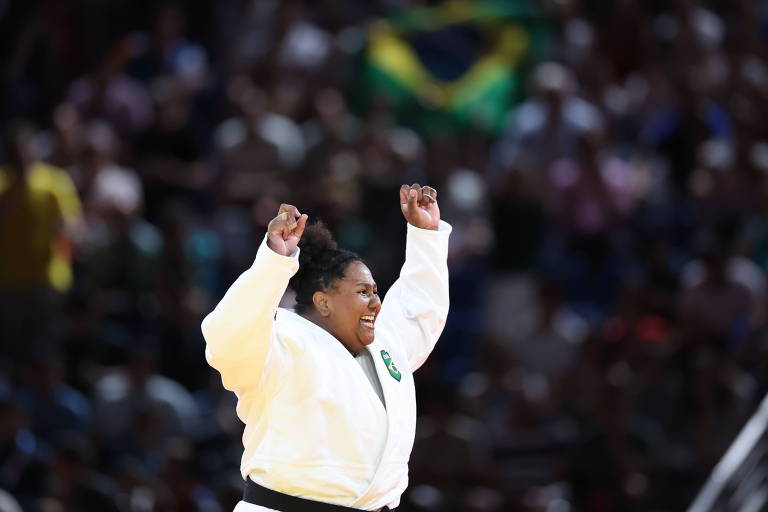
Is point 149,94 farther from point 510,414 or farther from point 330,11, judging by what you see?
point 510,414

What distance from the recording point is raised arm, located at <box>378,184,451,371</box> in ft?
19.2

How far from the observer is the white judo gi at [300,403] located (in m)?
4.98

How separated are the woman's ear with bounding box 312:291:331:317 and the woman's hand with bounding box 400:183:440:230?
0.67m

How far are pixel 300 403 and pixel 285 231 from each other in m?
0.61

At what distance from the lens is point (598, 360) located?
10.4 meters

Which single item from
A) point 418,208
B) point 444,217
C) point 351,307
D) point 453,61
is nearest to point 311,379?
point 351,307

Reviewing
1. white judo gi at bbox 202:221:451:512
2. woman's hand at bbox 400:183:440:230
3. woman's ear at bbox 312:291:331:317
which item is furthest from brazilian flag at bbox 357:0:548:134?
white judo gi at bbox 202:221:451:512

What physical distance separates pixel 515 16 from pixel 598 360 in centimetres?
422

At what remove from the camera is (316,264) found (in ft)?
18.0

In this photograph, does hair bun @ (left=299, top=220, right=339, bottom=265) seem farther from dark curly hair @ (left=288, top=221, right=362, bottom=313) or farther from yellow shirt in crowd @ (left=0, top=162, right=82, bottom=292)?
yellow shirt in crowd @ (left=0, top=162, right=82, bottom=292)

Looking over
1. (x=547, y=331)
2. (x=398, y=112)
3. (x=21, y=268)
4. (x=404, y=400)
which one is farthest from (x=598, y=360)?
(x=404, y=400)

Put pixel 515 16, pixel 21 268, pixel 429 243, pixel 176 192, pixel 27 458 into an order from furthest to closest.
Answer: pixel 515 16 < pixel 176 192 < pixel 21 268 < pixel 27 458 < pixel 429 243

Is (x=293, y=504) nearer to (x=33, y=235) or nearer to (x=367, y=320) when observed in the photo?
(x=367, y=320)

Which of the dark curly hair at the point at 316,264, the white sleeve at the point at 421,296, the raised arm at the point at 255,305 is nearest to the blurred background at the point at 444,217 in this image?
the white sleeve at the point at 421,296
